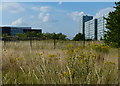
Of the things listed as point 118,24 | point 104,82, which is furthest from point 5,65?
point 118,24

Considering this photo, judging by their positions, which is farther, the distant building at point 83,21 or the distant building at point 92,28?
the distant building at point 83,21

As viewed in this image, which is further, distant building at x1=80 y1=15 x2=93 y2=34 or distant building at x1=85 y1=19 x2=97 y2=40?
distant building at x1=80 y1=15 x2=93 y2=34

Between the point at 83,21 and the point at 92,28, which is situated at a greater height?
the point at 83,21

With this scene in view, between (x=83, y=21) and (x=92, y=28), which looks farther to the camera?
(x=83, y=21)

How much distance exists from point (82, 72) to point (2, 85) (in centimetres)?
115

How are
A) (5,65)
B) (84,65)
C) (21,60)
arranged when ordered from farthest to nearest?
(21,60)
(5,65)
(84,65)

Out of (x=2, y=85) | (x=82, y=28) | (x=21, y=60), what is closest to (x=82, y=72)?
(x=2, y=85)

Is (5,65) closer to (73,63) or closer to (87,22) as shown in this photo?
(73,63)

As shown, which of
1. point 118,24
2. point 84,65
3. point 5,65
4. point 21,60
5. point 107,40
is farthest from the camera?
point 107,40

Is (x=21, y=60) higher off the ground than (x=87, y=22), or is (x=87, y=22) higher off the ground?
(x=87, y=22)

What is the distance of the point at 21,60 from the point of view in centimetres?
350

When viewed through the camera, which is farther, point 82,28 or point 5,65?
point 82,28

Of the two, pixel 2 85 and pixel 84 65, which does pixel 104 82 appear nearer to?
pixel 84 65

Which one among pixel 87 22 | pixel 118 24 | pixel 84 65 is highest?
pixel 87 22
